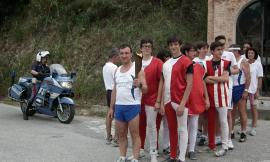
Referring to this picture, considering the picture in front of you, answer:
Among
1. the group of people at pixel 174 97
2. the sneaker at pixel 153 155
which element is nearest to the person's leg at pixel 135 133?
the group of people at pixel 174 97

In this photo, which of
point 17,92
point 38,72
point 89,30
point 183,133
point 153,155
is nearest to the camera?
point 183,133

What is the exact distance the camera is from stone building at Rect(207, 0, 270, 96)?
14531 mm

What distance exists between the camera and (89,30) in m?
19.8

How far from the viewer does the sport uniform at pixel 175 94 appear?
7.17 metres

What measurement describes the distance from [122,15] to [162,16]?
73.8 inches

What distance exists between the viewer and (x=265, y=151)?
8.52 metres

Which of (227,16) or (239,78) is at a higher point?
(227,16)

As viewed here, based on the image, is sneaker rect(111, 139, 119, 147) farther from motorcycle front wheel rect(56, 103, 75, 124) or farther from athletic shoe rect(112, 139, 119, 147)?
motorcycle front wheel rect(56, 103, 75, 124)

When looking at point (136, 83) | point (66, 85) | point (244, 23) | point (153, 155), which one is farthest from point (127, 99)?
point (244, 23)

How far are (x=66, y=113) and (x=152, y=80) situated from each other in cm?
447

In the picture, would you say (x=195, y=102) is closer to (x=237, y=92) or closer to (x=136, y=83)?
(x=136, y=83)

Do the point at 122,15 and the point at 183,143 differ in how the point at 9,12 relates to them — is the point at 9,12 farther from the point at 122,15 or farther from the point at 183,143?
the point at 183,143

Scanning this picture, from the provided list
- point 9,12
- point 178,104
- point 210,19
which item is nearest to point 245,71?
point 178,104

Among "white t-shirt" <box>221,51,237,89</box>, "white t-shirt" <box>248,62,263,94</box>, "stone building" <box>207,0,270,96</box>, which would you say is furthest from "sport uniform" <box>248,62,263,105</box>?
"stone building" <box>207,0,270,96</box>
